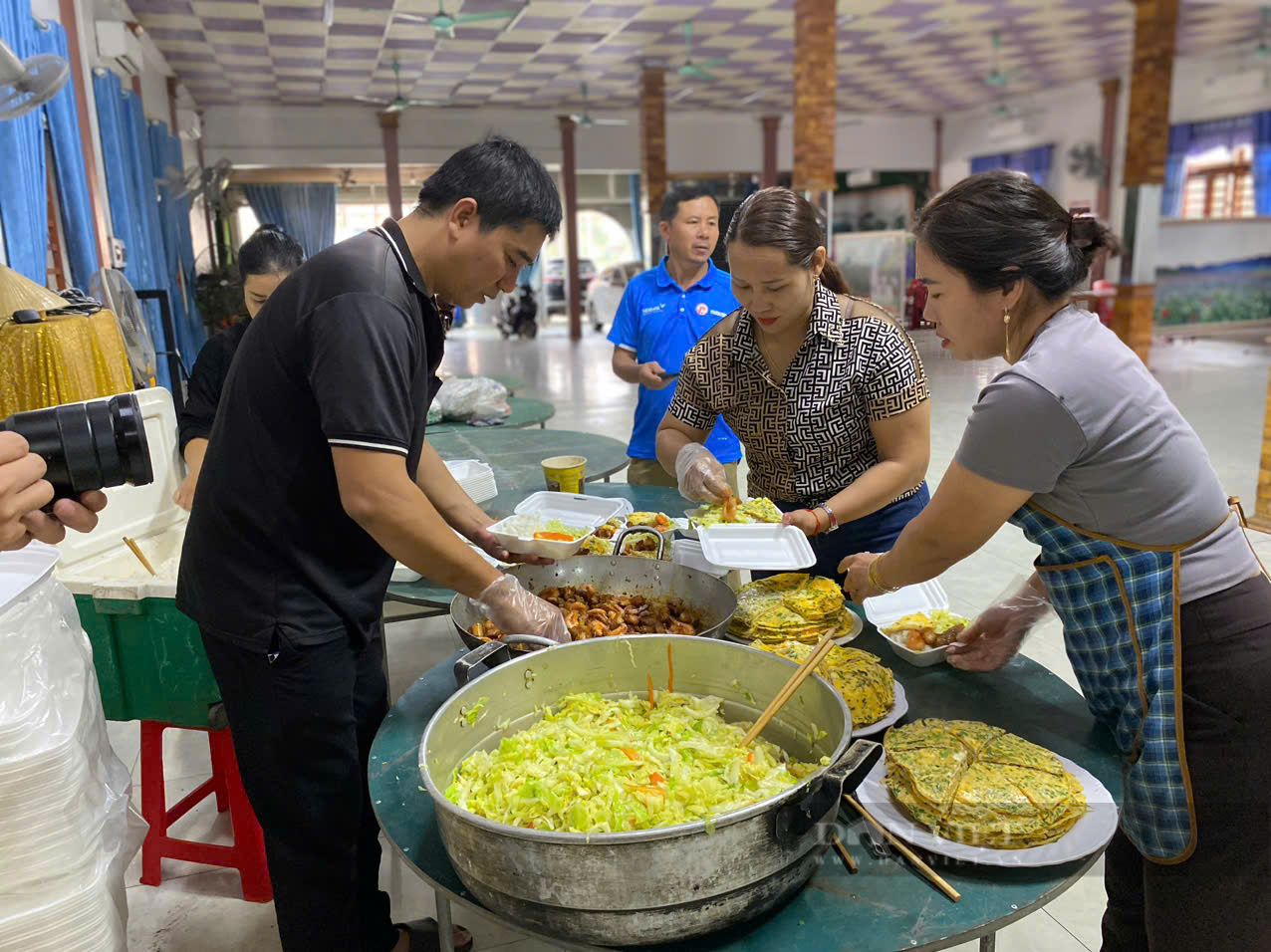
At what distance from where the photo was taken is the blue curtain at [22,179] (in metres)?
3.73

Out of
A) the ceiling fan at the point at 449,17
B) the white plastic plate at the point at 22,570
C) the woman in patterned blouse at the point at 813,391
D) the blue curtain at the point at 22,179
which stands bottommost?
the white plastic plate at the point at 22,570

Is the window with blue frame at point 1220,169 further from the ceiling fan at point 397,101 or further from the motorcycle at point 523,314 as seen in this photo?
the ceiling fan at point 397,101

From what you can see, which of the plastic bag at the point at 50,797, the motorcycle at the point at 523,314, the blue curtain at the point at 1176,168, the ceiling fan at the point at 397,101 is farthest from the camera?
the motorcycle at the point at 523,314

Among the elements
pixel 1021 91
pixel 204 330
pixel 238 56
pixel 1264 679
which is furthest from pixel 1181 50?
pixel 1264 679

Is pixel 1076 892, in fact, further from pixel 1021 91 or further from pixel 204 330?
pixel 1021 91

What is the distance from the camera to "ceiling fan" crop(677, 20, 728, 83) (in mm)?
10398

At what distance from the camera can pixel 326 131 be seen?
47.6ft

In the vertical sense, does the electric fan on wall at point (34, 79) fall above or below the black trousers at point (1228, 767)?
above

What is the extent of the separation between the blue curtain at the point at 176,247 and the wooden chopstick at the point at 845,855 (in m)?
9.55

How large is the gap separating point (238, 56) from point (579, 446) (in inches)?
391

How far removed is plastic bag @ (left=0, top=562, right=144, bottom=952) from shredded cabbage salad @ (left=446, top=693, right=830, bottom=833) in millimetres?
806

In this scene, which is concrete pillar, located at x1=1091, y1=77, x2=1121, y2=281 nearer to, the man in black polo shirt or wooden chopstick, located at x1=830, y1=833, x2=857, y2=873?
the man in black polo shirt

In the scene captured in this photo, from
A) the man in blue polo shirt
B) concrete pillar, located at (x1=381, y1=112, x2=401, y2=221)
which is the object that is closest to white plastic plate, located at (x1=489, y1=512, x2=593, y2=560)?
the man in blue polo shirt

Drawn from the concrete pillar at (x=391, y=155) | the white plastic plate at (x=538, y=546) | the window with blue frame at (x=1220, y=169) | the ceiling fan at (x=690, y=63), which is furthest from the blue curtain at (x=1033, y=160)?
the white plastic plate at (x=538, y=546)
